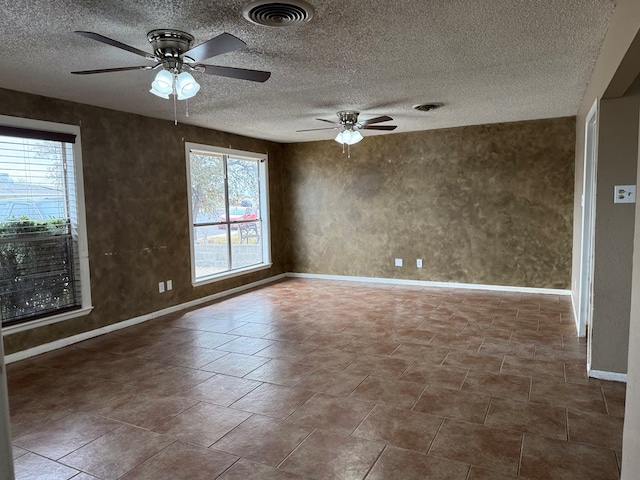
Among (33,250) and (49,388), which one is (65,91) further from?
(49,388)

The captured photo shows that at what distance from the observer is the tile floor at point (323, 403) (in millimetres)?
2182

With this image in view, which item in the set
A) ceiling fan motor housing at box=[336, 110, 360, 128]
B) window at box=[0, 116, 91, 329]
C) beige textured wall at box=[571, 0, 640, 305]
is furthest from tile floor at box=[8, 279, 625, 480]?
ceiling fan motor housing at box=[336, 110, 360, 128]

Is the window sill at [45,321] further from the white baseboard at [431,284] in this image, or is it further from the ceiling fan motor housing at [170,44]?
the white baseboard at [431,284]

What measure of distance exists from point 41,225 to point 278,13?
3.03m

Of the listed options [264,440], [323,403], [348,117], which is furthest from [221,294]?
[264,440]

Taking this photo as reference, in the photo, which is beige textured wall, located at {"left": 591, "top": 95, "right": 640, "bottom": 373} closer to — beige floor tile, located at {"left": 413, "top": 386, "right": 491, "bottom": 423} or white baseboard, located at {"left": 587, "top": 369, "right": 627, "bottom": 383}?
white baseboard, located at {"left": 587, "top": 369, "right": 627, "bottom": 383}

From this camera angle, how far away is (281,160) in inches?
292

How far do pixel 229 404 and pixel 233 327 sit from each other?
1.78 m

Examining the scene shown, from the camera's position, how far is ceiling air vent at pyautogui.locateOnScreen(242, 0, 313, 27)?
2.14 meters

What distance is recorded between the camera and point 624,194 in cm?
295

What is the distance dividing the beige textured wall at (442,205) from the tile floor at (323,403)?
4.71 ft

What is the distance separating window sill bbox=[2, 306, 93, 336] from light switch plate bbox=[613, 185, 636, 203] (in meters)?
4.61

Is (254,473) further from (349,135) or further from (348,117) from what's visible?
(348,117)

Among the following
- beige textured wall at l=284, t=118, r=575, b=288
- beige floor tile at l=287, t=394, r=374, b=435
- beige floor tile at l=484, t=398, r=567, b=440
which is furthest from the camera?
beige textured wall at l=284, t=118, r=575, b=288
